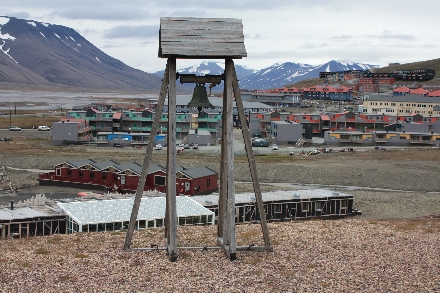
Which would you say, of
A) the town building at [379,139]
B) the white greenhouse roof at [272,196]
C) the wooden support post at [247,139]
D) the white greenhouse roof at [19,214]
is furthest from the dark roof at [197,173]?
the town building at [379,139]

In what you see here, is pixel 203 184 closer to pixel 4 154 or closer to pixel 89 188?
pixel 89 188

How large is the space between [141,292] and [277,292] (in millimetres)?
2777

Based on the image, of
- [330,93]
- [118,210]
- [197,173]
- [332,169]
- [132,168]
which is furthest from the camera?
[330,93]

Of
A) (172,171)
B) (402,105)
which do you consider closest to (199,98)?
(172,171)

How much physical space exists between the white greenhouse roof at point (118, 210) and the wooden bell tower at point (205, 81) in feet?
34.3

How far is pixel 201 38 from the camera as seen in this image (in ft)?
52.4

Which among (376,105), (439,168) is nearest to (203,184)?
(439,168)

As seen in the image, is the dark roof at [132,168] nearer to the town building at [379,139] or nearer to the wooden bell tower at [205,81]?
the wooden bell tower at [205,81]

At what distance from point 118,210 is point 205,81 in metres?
13.2

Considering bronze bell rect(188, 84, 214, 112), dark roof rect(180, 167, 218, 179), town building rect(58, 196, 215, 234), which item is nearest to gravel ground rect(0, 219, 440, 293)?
bronze bell rect(188, 84, 214, 112)

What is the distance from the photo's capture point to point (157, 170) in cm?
4847

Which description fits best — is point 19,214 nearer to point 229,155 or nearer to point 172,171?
point 172,171

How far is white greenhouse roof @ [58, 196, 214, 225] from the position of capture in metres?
26.7

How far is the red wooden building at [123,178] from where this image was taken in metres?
47.1
